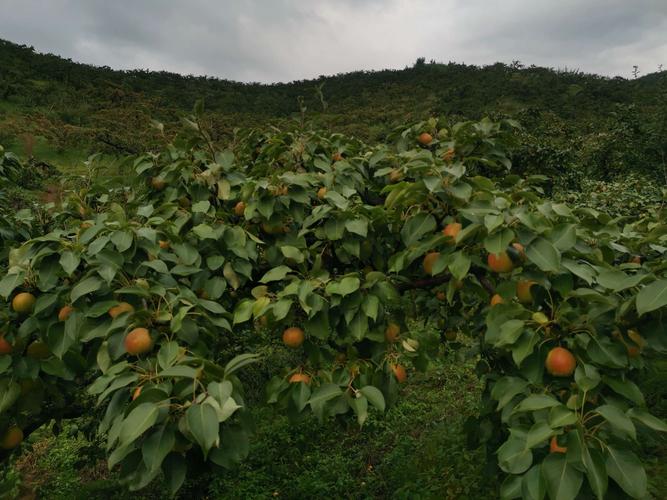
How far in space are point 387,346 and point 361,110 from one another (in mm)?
23730

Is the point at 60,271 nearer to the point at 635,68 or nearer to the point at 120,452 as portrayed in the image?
the point at 120,452

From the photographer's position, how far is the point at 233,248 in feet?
6.16

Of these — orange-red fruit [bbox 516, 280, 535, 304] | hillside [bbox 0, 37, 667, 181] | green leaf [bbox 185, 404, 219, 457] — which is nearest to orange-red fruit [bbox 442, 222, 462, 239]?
orange-red fruit [bbox 516, 280, 535, 304]

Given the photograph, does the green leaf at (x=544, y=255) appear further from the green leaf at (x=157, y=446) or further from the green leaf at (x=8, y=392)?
the green leaf at (x=8, y=392)

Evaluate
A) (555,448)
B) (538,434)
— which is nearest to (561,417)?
(538,434)

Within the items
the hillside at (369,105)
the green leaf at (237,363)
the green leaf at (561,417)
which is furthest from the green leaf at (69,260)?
the hillside at (369,105)

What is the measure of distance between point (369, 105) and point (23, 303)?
2608 centimetres

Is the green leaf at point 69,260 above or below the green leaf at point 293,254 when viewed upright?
above

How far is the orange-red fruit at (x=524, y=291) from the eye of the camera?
1.53 meters

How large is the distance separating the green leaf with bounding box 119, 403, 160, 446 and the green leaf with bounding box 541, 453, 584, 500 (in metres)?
0.89

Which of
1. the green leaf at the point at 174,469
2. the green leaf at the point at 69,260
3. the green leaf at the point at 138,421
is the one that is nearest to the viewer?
the green leaf at the point at 138,421

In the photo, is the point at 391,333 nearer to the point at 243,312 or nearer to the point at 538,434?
the point at 243,312

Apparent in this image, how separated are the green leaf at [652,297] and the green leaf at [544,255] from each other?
0.71ft

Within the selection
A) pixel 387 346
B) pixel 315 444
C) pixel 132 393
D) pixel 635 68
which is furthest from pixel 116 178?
pixel 635 68
